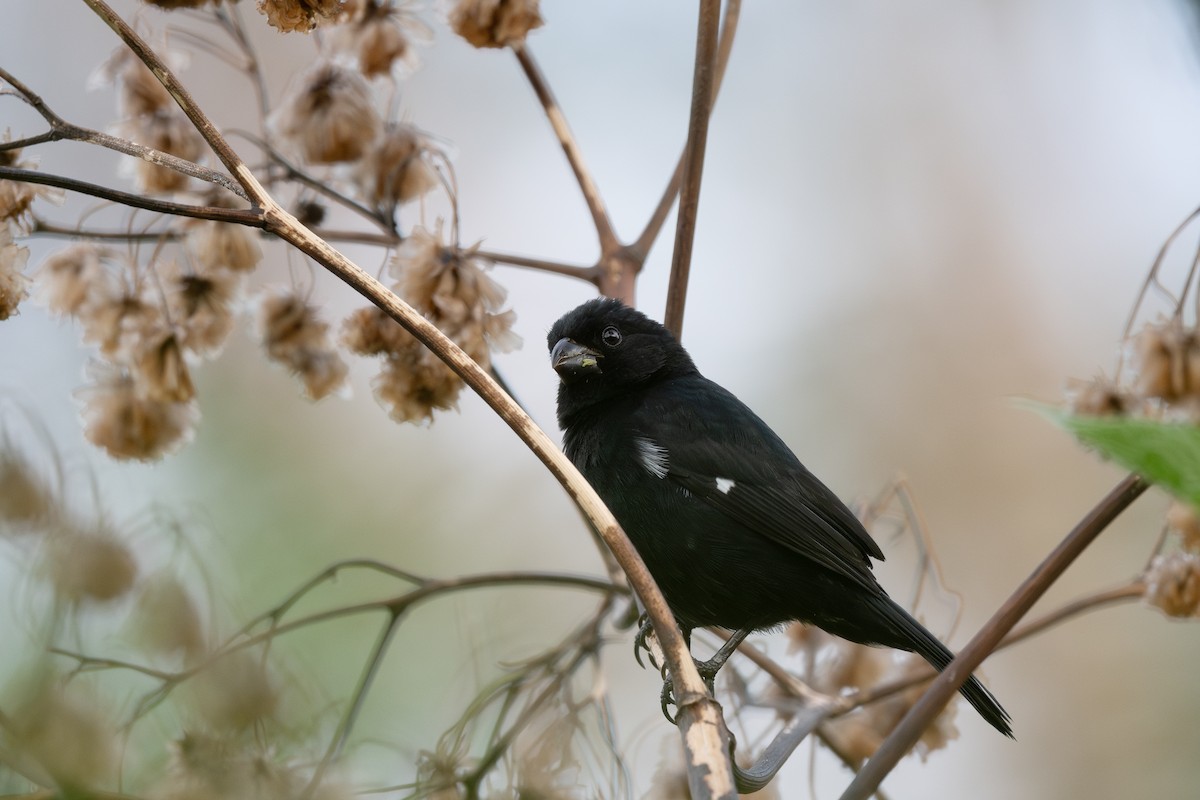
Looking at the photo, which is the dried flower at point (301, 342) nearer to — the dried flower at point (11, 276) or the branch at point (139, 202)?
the dried flower at point (11, 276)

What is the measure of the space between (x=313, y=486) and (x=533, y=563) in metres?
1.52

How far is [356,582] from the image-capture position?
5512mm

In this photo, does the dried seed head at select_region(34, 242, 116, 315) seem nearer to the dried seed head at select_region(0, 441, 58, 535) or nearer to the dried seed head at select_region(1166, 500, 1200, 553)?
the dried seed head at select_region(0, 441, 58, 535)

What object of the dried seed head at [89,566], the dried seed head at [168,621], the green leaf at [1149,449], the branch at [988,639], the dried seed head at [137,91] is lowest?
the green leaf at [1149,449]

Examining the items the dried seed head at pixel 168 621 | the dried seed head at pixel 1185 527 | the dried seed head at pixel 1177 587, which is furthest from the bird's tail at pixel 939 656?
the dried seed head at pixel 168 621

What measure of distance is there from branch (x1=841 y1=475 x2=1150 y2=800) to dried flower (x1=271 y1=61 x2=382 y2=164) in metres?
1.85

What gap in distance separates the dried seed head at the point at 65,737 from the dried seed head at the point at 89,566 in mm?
326

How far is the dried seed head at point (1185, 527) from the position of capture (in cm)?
255

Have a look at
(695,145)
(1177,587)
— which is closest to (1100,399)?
(1177,587)

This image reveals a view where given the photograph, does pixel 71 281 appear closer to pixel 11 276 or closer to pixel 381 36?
pixel 11 276

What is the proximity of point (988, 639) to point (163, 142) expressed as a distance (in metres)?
2.15

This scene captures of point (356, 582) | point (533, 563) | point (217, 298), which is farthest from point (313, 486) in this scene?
point (217, 298)

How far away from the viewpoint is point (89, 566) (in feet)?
7.82

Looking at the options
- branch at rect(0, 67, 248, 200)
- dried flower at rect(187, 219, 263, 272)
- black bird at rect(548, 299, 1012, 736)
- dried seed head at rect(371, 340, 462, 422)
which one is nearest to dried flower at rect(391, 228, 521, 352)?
dried seed head at rect(371, 340, 462, 422)
